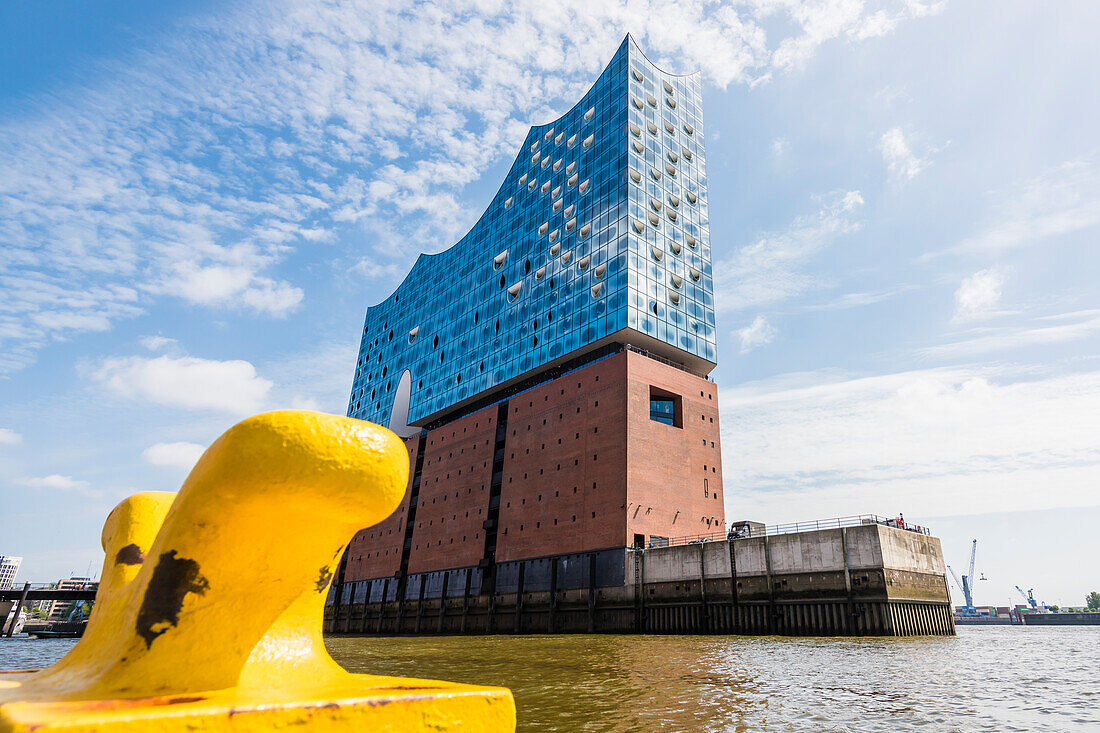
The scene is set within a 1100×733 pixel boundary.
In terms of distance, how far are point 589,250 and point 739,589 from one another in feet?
104

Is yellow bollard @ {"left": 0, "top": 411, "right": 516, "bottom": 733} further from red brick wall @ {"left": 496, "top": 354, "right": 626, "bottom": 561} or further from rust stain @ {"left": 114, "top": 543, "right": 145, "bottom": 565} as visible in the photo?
red brick wall @ {"left": 496, "top": 354, "right": 626, "bottom": 561}

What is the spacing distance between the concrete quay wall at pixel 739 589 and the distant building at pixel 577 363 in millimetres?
1636

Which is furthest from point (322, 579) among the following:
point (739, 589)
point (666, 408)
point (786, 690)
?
point (666, 408)

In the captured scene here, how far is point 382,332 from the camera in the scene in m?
89.8

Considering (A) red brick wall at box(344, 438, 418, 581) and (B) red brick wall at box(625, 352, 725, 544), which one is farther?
(A) red brick wall at box(344, 438, 418, 581)

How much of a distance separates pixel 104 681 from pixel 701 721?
309 inches

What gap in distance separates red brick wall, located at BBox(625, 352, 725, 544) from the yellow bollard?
4087cm

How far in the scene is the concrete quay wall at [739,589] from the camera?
103ft

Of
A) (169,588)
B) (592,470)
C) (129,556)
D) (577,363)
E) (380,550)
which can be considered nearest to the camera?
(169,588)

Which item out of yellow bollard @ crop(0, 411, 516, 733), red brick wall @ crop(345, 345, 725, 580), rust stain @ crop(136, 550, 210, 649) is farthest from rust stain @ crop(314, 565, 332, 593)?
red brick wall @ crop(345, 345, 725, 580)

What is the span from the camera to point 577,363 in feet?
181

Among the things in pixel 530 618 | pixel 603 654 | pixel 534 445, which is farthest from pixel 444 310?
pixel 603 654

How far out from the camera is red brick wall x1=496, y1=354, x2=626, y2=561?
4447 centimetres

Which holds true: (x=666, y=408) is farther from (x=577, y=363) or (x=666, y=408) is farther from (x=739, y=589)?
(x=739, y=589)
